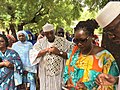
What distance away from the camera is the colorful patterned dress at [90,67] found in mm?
3201

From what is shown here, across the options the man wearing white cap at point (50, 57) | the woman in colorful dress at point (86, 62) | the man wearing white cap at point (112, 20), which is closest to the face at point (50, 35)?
the man wearing white cap at point (50, 57)

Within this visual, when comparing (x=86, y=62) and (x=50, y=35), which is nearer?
(x=86, y=62)

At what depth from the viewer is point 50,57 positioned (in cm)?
562

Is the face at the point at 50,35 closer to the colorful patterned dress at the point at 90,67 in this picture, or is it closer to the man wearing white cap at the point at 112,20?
the colorful patterned dress at the point at 90,67

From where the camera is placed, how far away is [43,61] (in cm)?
582

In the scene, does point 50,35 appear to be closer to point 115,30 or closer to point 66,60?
point 66,60

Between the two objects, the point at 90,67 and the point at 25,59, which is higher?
the point at 25,59

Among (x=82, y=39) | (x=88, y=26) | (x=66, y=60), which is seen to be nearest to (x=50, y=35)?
(x=66, y=60)

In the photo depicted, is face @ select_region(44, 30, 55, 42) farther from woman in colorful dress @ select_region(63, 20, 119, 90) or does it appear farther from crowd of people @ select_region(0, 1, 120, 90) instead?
woman in colorful dress @ select_region(63, 20, 119, 90)

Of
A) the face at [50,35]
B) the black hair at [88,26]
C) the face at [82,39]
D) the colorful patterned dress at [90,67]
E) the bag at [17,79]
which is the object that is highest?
the face at [50,35]

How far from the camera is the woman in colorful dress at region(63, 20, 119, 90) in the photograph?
3.21 metres

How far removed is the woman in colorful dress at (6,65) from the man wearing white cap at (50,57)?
0.49m

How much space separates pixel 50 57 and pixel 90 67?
7.86 ft

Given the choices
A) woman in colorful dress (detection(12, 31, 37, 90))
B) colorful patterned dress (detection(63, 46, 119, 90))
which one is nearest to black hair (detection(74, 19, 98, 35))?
colorful patterned dress (detection(63, 46, 119, 90))
